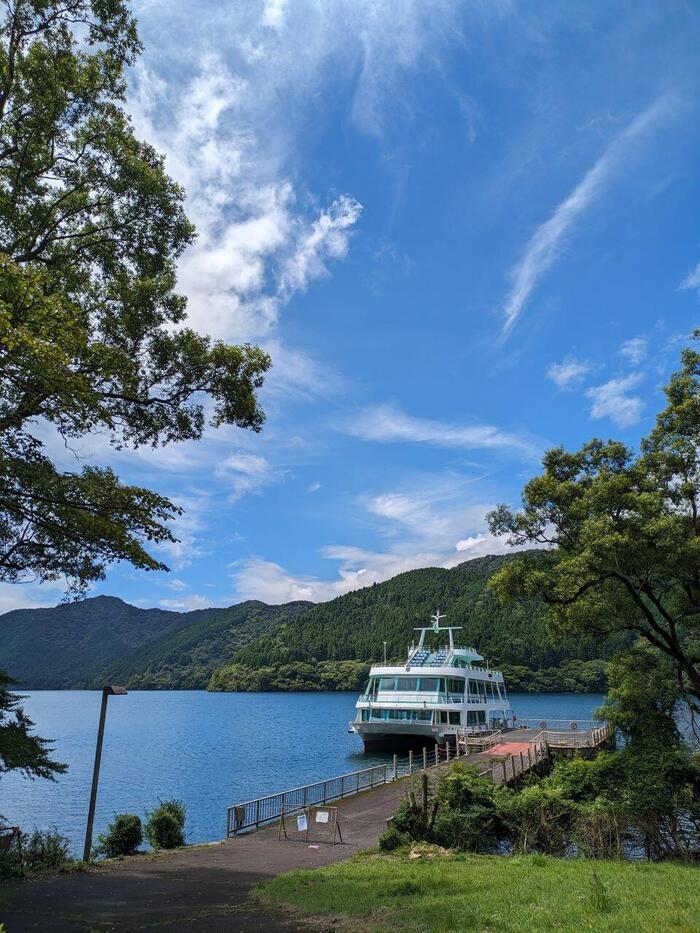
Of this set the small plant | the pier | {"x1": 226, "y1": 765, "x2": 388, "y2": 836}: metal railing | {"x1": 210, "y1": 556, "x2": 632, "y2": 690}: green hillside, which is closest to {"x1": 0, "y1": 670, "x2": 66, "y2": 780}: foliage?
{"x1": 226, "y1": 765, "x2": 388, "y2": 836}: metal railing

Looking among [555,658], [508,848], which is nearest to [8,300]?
[508,848]

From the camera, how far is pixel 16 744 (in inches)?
430

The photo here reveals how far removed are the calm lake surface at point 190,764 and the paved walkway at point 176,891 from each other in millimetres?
10182

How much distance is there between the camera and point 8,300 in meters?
7.10

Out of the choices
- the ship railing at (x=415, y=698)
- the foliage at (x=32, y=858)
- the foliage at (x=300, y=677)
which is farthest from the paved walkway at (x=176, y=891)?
the foliage at (x=300, y=677)

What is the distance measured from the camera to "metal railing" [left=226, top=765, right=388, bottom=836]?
18672 mm

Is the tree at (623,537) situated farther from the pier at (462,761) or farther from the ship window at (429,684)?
the ship window at (429,684)

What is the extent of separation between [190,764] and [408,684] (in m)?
17.4

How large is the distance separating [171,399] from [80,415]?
1.84 meters

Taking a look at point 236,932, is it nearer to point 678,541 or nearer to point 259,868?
point 259,868

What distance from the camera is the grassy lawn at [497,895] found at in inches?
294

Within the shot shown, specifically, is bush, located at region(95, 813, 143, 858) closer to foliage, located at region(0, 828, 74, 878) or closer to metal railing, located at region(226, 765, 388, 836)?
foliage, located at region(0, 828, 74, 878)

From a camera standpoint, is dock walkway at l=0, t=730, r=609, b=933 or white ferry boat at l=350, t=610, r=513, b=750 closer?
dock walkway at l=0, t=730, r=609, b=933

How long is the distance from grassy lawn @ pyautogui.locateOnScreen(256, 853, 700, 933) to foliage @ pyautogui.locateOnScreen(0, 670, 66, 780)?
476cm
